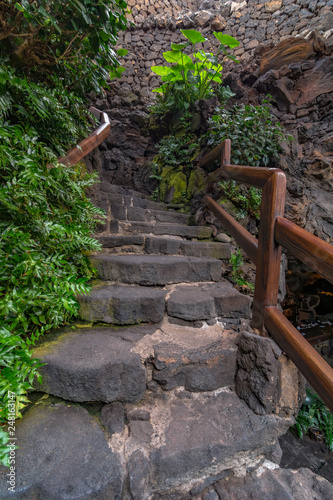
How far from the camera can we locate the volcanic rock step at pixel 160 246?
2.18 m

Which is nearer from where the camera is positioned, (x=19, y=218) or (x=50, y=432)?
(x=50, y=432)

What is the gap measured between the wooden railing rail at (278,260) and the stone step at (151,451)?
1.40 ft

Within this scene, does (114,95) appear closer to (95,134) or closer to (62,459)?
(95,134)

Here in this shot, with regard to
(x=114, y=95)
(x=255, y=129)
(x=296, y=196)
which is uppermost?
(x=114, y=95)

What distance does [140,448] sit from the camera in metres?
0.96

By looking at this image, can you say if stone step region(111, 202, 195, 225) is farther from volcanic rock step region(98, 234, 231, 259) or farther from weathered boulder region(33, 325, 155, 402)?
weathered boulder region(33, 325, 155, 402)

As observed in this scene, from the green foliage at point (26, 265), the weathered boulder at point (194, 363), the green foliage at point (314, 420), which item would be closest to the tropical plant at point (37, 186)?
the green foliage at point (26, 265)

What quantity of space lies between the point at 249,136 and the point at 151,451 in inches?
125

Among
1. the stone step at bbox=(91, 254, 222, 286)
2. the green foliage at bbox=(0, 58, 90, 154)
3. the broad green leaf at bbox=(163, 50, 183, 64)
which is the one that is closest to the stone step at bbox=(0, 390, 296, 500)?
the stone step at bbox=(91, 254, 222, 286)

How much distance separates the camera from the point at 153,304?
57.5 inches

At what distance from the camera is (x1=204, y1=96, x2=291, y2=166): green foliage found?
2810 mm

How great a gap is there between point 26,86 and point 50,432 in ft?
6.11

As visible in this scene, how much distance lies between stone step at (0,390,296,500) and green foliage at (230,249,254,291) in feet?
3.46

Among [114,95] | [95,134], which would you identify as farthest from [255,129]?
[114,95]
